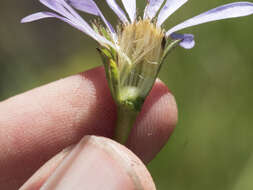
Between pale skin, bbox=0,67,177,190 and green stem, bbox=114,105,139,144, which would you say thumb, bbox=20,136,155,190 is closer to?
green stem, bbox=114,105,139,144

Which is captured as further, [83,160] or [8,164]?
[8,164]

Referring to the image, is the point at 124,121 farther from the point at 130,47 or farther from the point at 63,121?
the point at 63,121

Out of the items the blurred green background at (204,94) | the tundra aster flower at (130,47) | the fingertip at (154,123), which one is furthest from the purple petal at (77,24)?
the blurred green background at (204,94)

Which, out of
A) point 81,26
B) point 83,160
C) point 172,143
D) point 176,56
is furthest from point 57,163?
point 176,56

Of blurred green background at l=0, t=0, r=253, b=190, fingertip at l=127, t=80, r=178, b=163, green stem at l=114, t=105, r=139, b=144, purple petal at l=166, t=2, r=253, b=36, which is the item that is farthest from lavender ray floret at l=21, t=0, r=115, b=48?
blurred green background at l=0, t=0, r=253, b=190

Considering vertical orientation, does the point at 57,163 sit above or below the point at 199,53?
below

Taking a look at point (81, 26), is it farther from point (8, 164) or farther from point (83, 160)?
point (8, 164)
